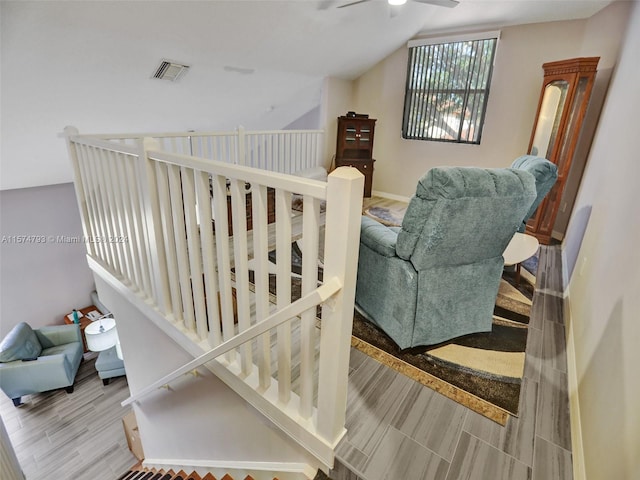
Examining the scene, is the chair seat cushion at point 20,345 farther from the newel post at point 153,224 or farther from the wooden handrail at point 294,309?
the wooden handrail at point 294,309

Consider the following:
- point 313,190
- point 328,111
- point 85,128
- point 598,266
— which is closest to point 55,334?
point 85,128

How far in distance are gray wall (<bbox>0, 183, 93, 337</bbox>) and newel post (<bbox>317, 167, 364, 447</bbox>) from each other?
5.78 metres

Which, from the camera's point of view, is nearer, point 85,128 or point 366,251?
point 366,251

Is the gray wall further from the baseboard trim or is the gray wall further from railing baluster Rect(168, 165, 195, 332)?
the baseboard trim

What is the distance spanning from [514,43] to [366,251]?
154 inches

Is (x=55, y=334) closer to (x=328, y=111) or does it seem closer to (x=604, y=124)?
(x=328, y=111)

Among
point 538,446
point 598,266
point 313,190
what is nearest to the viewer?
point 313,190

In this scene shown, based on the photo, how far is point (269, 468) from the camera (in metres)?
1.77

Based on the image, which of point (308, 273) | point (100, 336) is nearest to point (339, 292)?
point (308, 273)

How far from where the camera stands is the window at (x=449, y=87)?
14.6 feet

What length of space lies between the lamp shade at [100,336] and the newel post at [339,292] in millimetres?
4793

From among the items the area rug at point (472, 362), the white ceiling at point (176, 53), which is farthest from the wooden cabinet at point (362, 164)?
the area rug at point (472, 362)

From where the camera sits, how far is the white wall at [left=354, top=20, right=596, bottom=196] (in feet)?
13.1

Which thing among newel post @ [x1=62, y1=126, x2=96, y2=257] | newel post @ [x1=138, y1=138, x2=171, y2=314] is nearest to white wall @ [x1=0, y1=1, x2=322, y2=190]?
newel post @ [x1=62, y1=126, x2=96, y2=257]
